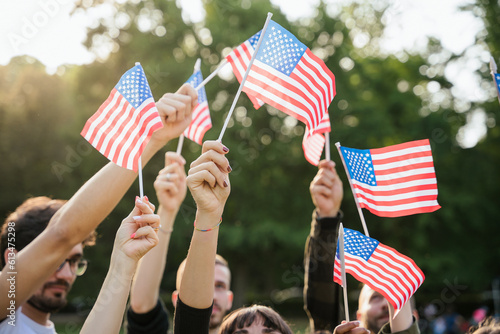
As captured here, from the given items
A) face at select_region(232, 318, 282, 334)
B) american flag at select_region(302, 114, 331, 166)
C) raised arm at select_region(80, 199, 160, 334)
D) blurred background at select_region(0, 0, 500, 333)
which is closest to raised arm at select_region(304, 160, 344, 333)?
american flag at select_region(302, 114, 331, 166)

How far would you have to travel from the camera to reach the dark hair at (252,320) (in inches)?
110

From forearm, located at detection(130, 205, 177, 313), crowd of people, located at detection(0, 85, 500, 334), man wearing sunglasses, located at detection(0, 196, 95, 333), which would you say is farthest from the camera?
forearm, located at detection(130, 205, 177, 313)

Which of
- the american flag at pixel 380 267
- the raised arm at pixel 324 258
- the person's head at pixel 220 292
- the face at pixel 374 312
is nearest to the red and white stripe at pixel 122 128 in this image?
the american flag at pixel 380 267

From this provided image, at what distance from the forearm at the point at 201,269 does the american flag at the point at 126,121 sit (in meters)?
0.60

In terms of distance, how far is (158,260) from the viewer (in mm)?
3424

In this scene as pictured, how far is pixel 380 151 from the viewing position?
3.27 meters

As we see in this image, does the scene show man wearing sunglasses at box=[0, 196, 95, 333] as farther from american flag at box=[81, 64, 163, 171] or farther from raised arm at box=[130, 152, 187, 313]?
american flag at box=[81, 64, 163, 171]

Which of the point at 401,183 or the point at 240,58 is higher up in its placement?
the point at 240,58

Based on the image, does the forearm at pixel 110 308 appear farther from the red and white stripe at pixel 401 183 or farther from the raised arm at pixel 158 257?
the red and white stripe at pixel 401 183

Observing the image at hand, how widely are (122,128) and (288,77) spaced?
983 millimetres

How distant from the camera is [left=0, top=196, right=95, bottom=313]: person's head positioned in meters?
3.04

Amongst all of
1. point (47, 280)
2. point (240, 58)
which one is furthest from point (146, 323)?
point (240, 58)

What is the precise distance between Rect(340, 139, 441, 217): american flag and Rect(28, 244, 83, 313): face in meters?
1.77

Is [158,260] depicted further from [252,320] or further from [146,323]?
[252,320]
